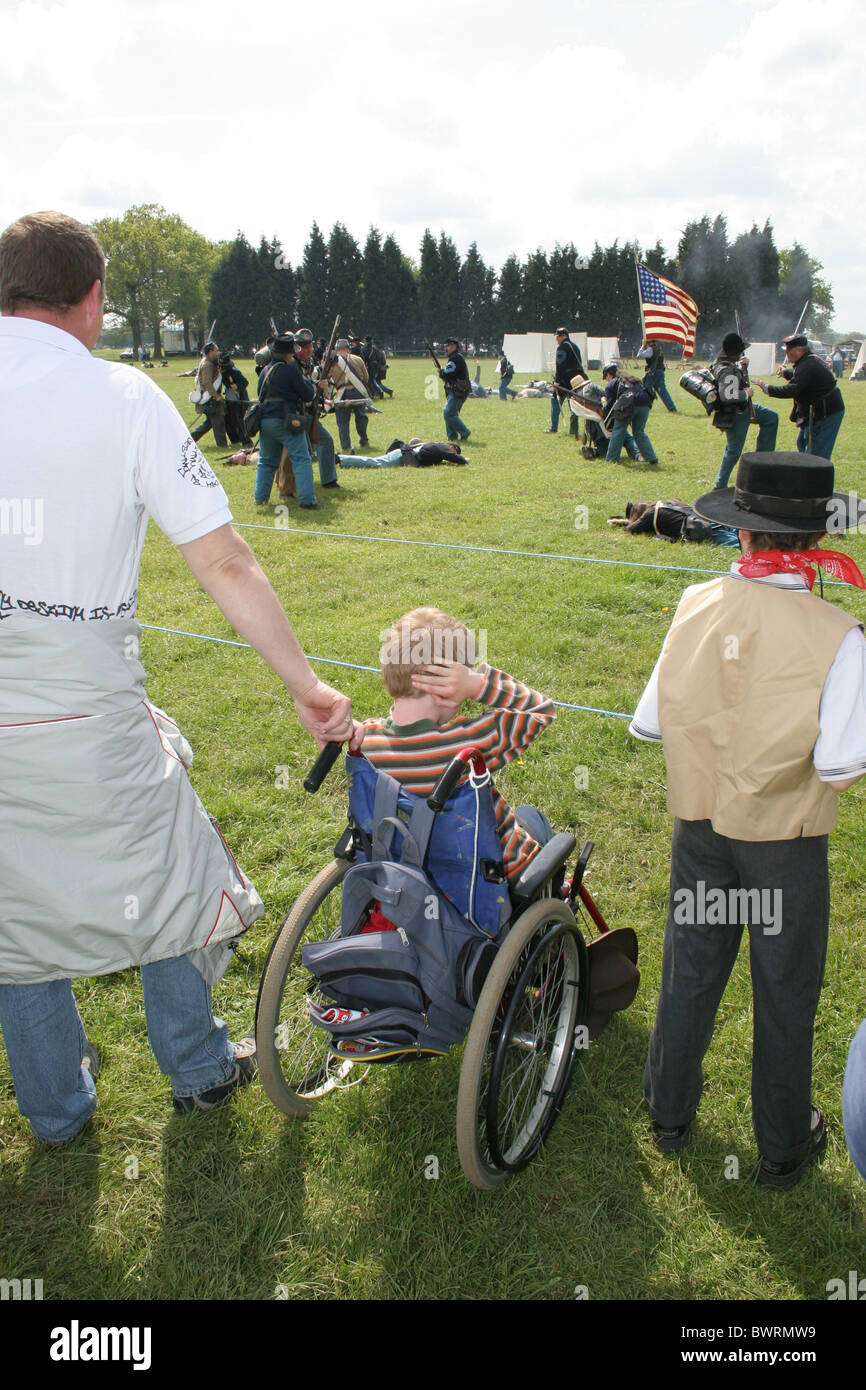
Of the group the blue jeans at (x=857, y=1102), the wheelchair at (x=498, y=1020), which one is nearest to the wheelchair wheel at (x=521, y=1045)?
the wheelchair at (x=498, y=1020)

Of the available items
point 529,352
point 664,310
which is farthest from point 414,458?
point 529,352

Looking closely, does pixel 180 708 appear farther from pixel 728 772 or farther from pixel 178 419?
pixel 728 772

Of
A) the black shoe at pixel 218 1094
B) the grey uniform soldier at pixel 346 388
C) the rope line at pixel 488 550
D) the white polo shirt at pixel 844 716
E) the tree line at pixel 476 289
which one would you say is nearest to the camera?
the white polo shirt at pixel 844 716

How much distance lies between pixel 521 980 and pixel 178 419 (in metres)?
1.55

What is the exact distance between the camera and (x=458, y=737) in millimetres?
2350

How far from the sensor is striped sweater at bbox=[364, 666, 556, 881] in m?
2.35

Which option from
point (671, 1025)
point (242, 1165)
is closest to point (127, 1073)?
point (242, 1165)

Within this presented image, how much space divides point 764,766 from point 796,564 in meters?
0.47

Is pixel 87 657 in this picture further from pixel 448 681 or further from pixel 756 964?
pixel 756 964

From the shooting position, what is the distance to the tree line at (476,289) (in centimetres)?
6431

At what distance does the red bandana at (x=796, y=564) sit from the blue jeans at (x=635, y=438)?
1147 centimetres
